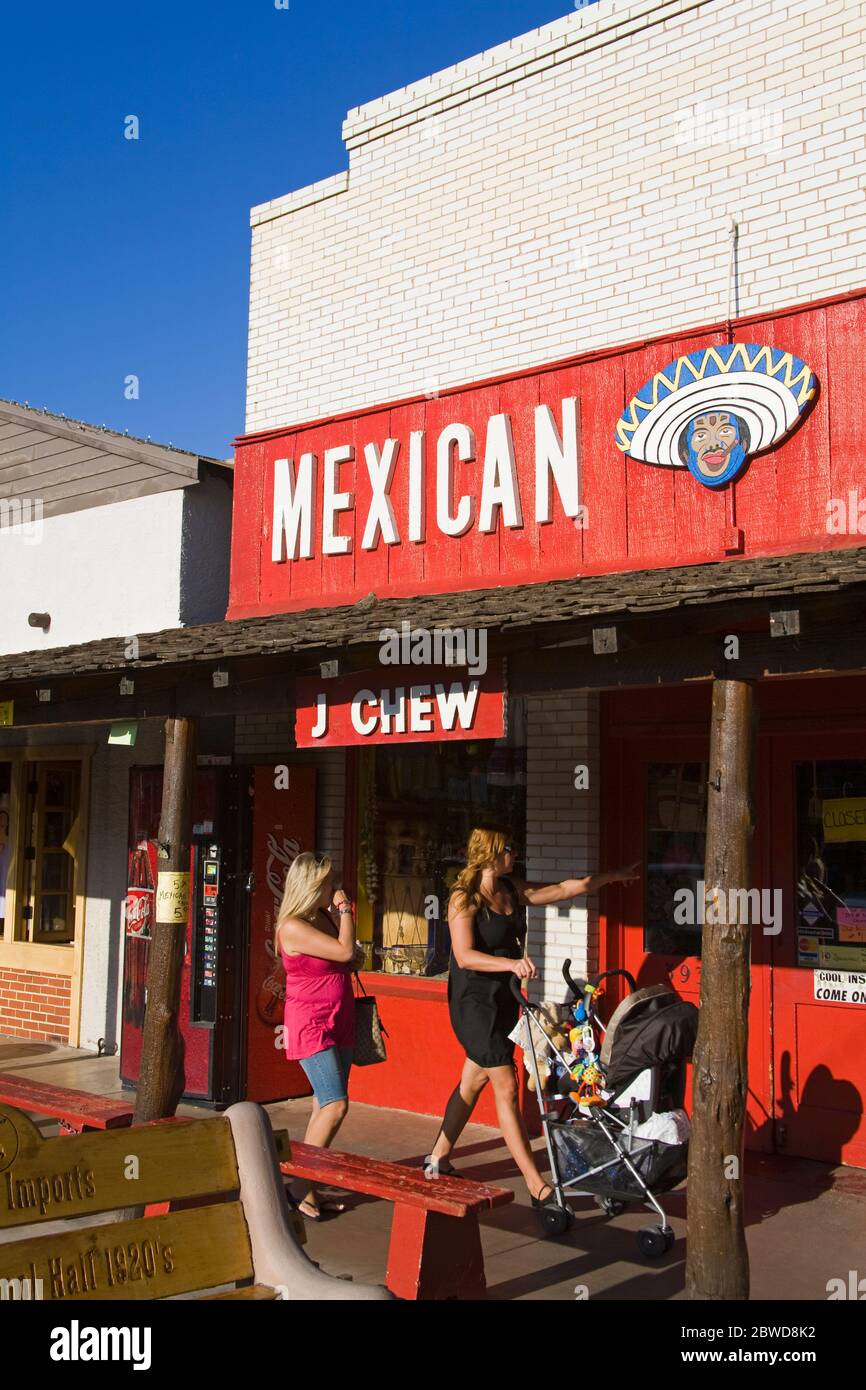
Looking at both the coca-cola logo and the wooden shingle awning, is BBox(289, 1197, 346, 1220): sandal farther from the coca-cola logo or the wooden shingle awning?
the coca-cola logo

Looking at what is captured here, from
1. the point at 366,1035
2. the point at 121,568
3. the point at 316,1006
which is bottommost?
the point at 366,1035

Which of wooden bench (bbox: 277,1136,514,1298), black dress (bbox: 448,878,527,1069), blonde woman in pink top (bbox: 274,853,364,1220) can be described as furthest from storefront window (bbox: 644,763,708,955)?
wooden bench (bbox: 277,1136,514,1298)

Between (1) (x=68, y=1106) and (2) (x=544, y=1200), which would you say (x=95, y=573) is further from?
(2) (x=544, y=1200)

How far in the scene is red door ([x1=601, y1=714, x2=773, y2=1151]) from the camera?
766 centimetres

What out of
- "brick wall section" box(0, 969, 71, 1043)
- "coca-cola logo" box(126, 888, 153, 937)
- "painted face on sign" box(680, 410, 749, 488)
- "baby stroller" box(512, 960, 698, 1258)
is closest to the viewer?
"baby stroller" box(512, 960, 698, 1258)

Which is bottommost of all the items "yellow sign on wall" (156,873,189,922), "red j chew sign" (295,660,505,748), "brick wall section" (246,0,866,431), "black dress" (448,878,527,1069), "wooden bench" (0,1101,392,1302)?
"wooden bench" (0,1101,392,1302)

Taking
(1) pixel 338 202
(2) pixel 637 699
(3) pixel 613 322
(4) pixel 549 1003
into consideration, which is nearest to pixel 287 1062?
(4) pixel 549 1003

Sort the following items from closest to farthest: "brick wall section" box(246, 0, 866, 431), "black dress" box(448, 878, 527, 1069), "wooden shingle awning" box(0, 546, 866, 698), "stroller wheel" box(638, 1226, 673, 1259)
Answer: "wooden shingle awning" box(0, 546, 866, 698) → "stroller wheel" box(638, 1226, 673, 1259) → "black dress" box(448, 878, 527, 1069) → "brick wall section" box(246, 0, 866, 431)

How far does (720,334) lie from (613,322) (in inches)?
38.1

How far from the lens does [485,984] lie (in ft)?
21.2

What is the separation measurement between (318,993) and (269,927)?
2786 millimetres

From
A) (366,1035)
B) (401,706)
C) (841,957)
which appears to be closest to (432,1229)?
(366,1035)

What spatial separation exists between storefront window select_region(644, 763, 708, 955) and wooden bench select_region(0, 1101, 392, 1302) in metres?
4.05
